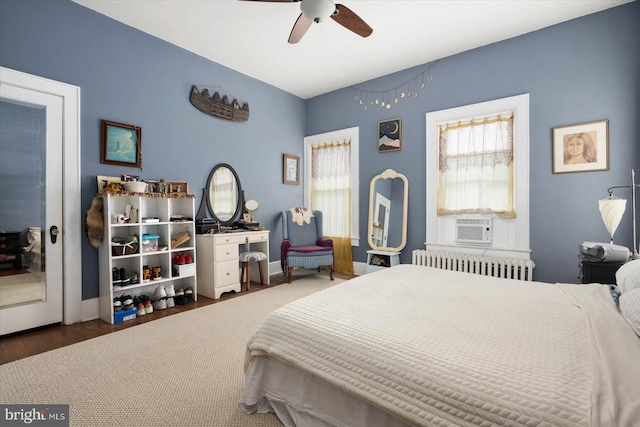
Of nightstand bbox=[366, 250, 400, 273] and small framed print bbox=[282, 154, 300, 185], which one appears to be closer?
nightstand bbox=[366, 250, 400, 273]

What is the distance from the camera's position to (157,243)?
10.5 feet

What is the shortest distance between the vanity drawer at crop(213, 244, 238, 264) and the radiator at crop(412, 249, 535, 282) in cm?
231

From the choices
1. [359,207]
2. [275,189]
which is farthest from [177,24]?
Answer: [359,207]

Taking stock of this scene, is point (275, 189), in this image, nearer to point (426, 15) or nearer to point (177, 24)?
point (177, 24)

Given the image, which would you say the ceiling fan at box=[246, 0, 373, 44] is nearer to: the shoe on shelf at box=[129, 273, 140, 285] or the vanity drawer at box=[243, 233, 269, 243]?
the vanity drawer at box=[243, 233, 269, 243]

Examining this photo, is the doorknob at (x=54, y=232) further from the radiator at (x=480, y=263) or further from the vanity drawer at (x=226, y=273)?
the radiator at (x=480, y=263)

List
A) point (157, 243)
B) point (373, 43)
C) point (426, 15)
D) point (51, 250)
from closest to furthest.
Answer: point (51, 250) → point (426, 15) → point (157, 243) → point (373, 43)

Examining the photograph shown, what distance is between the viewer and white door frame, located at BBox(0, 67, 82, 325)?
272 centimetres

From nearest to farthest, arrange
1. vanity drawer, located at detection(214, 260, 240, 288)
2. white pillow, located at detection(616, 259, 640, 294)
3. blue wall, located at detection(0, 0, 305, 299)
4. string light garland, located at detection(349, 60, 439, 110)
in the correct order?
white pillow, located at detection(616, 259, 640, 294), blue wall, located at detection(0, 0, 305, 299), vanity drawer, located at detection(214, 260, 240, 288), string light garland, located at detection(349, 60, 439, 110)

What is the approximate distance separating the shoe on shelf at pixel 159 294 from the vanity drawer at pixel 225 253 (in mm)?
626

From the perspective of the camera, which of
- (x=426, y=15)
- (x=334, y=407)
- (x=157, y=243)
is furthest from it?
(x=157, y=243)

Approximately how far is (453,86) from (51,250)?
4.66 meters

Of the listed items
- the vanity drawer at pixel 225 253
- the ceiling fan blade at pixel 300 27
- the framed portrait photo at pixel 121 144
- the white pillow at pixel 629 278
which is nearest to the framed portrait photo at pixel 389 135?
the ceiling fan blade at pixel 300 27

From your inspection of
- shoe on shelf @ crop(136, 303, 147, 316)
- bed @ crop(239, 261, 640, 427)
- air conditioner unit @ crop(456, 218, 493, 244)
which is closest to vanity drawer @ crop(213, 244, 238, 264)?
shoe on shelf @ crop(136, 303, 147, 316)
